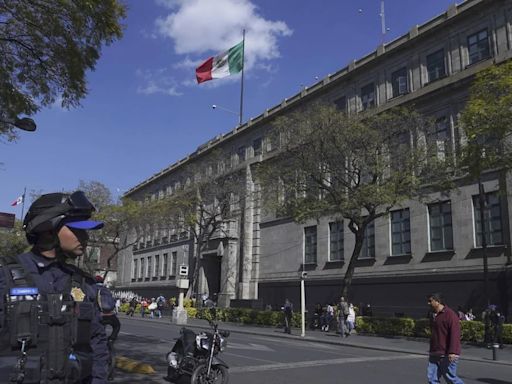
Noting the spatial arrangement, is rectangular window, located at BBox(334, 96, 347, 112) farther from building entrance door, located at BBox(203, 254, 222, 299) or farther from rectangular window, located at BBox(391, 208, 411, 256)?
building entrance door, located at BBox(203, 254, 222, 299)

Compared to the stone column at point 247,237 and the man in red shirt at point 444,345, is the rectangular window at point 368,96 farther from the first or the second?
the man in red shirt at point 444,345

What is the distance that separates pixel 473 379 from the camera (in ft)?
40.5

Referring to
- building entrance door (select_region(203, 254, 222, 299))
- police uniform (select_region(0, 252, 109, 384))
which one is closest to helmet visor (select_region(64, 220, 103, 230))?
Result: police uniform (select_region(0, 252, 109, 384))

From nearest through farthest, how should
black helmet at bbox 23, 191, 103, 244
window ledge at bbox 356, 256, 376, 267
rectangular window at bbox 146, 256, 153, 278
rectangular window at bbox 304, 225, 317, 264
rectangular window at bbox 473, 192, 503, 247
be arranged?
1. black helmet at bbox 23, 191, 103, 244
2. rectangular window at bbox 473, 192, 503, 247
3. window ledge at bbox 356, 256, 376, 267
4. rectangular window at bbox 304, 225, 317, 264
5. rectangular window at bbox 146, 256, 153, 278

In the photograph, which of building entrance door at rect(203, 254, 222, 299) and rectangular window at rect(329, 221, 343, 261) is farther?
building entrance door at rect(203, 254, 222, 299)

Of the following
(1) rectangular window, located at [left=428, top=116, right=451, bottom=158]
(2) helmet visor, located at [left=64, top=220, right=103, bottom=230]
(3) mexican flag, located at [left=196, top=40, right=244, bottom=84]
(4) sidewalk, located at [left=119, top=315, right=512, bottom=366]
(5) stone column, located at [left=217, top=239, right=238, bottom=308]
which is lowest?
(4) sidewalk, located at [left=119, top=315, right=512, bottom=366]

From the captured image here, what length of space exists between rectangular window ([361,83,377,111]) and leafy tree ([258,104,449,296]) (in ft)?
26.2

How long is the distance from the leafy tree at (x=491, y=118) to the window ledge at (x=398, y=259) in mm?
12467

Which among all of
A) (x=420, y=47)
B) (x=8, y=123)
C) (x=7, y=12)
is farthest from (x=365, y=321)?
(x=7, y=12)

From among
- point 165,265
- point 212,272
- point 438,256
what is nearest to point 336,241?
point 438,256

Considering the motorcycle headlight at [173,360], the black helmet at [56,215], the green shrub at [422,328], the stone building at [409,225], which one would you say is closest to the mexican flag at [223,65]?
the stone building at [409,225]

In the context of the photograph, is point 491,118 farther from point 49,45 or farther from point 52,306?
point 52,306

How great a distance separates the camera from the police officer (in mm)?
2570

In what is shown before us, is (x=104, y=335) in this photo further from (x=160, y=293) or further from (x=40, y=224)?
(x=160, y=293)
